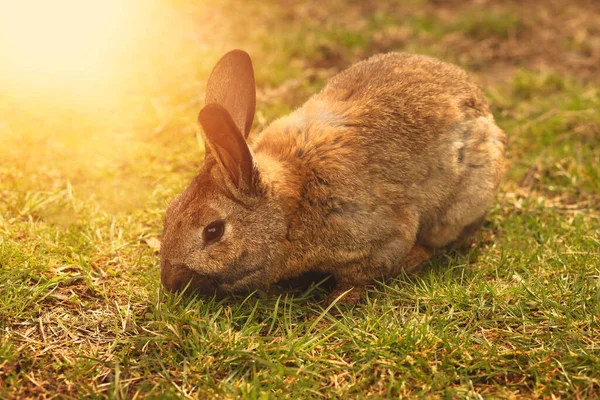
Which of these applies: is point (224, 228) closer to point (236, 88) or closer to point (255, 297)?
point (255, 297)

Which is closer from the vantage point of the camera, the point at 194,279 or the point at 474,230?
the point at 194,279

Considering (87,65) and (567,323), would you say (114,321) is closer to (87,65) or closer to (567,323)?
(567,323)

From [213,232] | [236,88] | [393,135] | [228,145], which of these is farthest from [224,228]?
[393,135]

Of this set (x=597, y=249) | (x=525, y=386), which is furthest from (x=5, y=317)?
(x=597, y=249)

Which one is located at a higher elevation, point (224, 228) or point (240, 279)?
point (224, 228)

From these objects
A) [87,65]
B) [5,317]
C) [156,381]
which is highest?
[87,65]

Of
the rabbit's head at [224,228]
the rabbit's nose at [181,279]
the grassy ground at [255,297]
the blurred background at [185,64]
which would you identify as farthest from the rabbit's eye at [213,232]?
the blurred background at [185,64]

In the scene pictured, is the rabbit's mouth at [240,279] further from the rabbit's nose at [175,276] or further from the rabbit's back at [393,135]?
the rabbit's back at [393,135]
